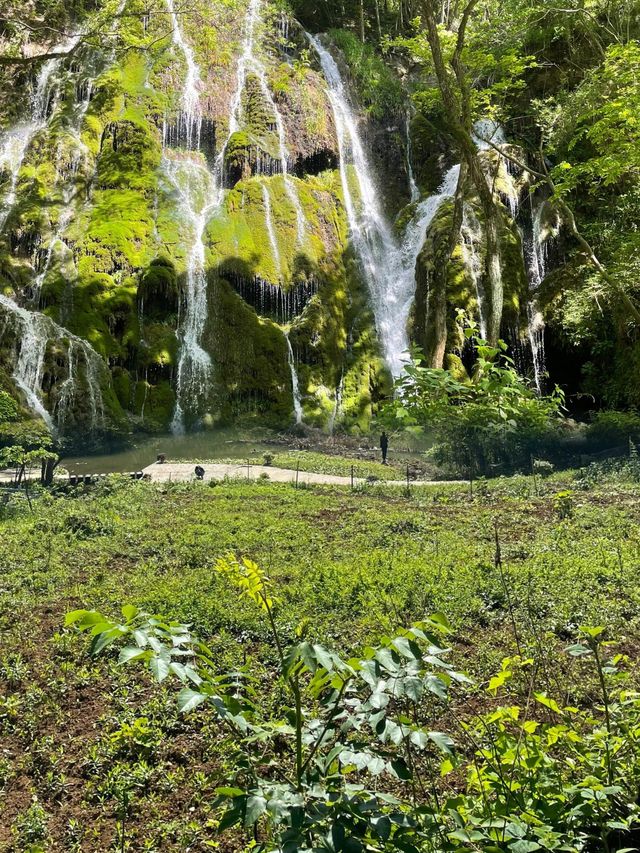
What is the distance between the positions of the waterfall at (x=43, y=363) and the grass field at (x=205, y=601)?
11748 mm

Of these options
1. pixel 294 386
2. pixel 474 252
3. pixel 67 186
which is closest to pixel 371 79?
pixel 474 252

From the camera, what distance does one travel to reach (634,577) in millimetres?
6867

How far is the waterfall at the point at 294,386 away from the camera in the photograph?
28.3 meters

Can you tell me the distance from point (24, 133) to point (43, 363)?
13297 millimetres

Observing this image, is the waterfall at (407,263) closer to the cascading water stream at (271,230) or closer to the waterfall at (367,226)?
the waterfall at (367,226)

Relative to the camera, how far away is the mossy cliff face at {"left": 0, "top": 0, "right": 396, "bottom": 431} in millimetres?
26594

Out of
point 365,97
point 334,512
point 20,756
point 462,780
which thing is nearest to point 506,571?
point 462,780

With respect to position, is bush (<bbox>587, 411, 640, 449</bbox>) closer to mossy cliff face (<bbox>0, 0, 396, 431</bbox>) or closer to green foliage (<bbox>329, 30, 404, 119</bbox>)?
mossy cliff face (<bbox>0, 0, 396, 431</bbox>)

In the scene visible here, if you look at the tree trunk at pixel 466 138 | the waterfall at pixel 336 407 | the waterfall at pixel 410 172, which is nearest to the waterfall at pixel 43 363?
the waterfall at pixel 336 407

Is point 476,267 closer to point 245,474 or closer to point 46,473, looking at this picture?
point 245,474

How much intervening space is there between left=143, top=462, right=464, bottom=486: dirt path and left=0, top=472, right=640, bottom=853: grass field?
391cm

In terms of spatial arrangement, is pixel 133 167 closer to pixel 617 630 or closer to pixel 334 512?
pixel 334 512

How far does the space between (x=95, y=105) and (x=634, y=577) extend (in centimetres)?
3292

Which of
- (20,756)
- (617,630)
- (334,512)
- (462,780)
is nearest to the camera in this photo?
(462,780)
